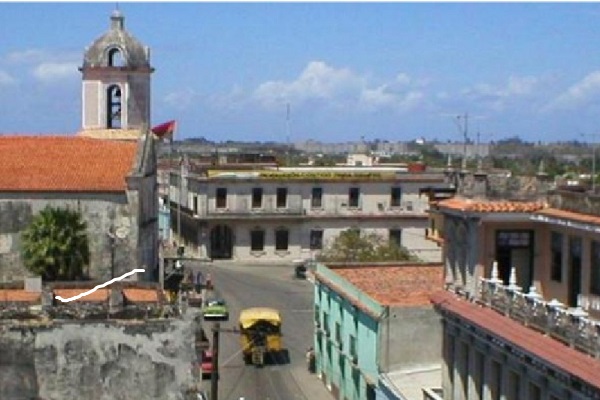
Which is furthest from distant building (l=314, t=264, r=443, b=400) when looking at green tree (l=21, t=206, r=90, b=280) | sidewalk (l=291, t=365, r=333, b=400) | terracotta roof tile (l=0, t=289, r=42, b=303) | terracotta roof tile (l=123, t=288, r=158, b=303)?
green tree (l=21, t=206, r=90, b=280)

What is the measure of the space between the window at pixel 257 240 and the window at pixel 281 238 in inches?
32.3

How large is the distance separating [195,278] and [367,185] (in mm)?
17082

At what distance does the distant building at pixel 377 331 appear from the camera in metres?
32.3

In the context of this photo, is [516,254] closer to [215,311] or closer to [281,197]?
[215,311]

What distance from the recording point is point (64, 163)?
48.4 metres

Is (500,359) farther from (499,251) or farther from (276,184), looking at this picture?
(276,184)

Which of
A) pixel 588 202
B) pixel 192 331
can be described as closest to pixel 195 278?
pixel 192 331

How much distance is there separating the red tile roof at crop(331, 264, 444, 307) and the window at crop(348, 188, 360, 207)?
32.0m

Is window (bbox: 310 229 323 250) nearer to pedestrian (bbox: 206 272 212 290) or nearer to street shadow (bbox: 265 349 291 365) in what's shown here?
pedestrian (bbox: 206 272 212 290)

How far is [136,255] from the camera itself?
153ft

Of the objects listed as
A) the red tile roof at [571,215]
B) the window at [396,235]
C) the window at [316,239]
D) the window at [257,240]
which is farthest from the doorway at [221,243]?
the red tile roof at [571,215]

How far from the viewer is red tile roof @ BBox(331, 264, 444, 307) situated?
34.1m

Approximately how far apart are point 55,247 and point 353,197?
3190 cm

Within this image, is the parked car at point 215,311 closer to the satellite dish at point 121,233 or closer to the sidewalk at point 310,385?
the satellite dish at point 121,233
